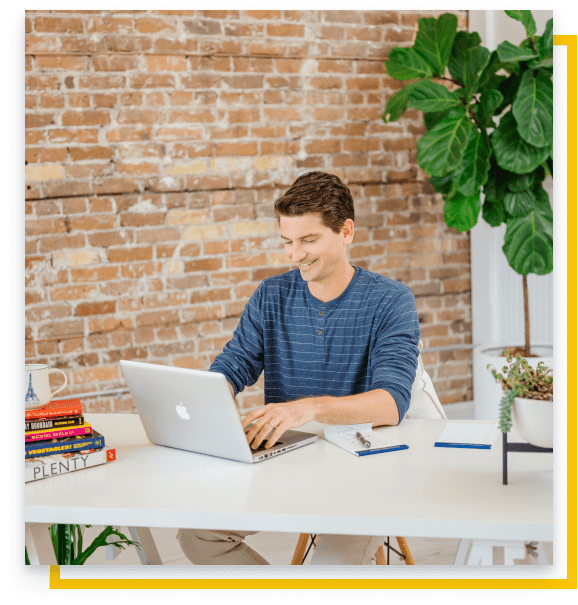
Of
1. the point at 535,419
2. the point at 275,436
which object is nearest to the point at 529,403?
the point at 535,419

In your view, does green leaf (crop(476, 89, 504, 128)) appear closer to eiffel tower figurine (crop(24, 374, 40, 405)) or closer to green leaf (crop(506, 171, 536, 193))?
green leaf (crop(506, 171, 536, 193))

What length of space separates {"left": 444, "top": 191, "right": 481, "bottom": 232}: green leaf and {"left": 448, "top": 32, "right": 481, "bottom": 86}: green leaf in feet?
1.77

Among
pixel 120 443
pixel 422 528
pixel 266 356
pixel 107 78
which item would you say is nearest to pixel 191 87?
pixel 107 78

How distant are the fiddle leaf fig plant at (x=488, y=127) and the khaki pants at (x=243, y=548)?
1.92 m

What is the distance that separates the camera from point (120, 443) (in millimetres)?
1687

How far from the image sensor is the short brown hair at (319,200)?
2.01 metres

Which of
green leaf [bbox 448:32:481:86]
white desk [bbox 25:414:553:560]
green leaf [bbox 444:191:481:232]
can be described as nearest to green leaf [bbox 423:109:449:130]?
green leaf [bbox 448:32:481:86]

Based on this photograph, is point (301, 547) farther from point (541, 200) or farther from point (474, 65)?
point (474, 65)

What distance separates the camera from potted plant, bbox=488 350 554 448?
1.33 metres

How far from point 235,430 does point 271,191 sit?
2225 mm

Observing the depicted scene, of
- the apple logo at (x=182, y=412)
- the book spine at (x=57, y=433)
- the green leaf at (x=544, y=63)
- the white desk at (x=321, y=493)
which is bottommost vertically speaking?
the white desk at (x=321, y=493)

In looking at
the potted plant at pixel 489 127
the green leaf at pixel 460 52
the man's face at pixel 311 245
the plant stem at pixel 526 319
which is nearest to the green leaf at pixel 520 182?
the potted plant at pixel 489 127

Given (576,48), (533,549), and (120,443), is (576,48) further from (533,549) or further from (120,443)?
(120,443)

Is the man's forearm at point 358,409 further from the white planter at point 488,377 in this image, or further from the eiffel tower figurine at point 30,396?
the white planter at point 488,377
